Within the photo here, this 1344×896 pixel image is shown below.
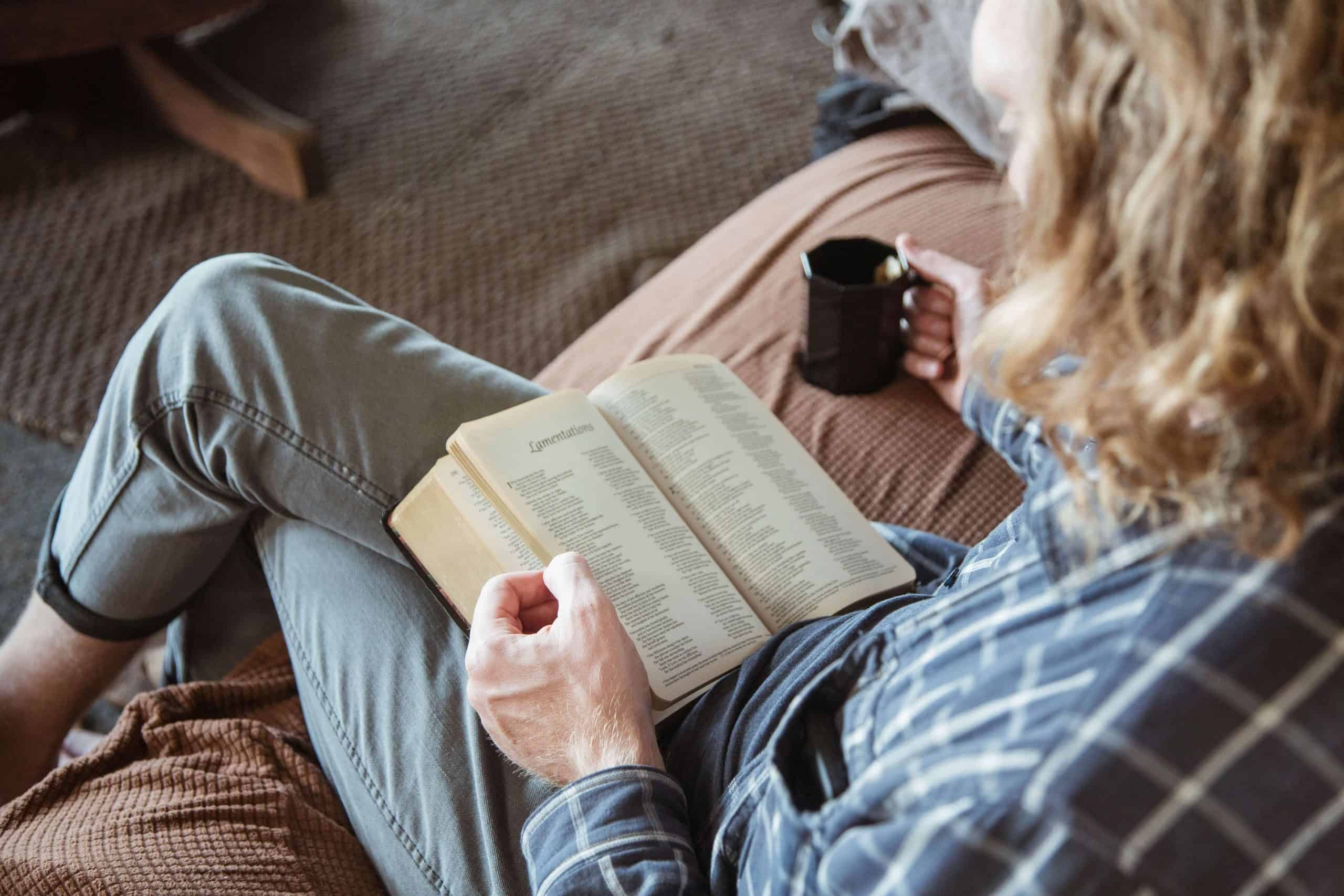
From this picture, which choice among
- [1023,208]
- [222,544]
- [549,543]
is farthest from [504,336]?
[1023,208]

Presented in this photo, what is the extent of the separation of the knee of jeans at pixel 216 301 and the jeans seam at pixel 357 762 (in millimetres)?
206

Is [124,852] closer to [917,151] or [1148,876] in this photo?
[1148,876]

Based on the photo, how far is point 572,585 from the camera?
687 millimetres

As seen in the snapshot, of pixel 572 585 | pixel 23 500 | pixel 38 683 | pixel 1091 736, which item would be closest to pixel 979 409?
pixel 572 585

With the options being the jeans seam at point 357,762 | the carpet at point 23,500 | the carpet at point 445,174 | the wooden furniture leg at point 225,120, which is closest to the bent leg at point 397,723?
the jeans seam at point 357,762

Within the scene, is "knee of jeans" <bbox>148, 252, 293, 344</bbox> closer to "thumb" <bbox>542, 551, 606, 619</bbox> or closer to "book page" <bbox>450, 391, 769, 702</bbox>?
"book page" <bbox>450, 391, 769, 702</bbox>

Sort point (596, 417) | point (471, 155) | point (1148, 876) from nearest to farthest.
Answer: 1. point (1148, 876)
2. point (596, 417)
3. point (471, 155)

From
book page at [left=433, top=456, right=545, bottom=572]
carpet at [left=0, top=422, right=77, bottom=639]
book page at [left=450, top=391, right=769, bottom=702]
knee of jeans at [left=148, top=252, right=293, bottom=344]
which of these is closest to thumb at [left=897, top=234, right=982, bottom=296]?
book page at [left=450, top=391, right=769, bottom=702]

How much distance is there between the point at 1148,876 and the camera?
0.42m

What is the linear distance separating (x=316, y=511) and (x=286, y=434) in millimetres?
64

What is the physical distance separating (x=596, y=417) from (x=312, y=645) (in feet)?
0.92

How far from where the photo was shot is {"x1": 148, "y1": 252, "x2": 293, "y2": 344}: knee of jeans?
0.84 metres

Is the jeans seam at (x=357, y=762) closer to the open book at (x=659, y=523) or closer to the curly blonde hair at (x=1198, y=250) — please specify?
the open book at (x=659, y=523)

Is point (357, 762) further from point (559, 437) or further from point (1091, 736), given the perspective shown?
point (1091, 736)
